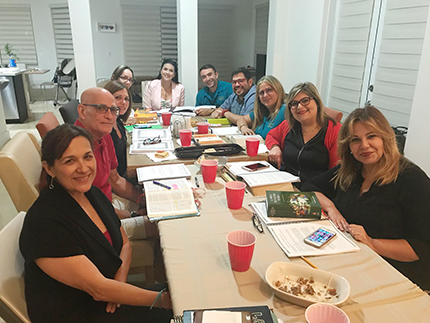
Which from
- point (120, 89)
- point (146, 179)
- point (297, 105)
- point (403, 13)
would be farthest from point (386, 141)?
point (403, 13)

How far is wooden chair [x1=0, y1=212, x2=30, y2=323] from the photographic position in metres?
1.01

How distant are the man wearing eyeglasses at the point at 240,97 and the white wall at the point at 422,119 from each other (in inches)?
53.8

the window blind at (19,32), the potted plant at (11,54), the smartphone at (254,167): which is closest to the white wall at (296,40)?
the smartphone at (254,167)

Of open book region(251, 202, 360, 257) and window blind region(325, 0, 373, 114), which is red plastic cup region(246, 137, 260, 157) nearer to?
open book region(251, 202, 360, 257)

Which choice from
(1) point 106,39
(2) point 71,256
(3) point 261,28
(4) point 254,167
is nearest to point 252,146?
(4) point 254,167

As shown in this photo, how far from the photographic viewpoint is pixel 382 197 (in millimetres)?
1372

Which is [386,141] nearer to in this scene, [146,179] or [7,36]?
[146,179]

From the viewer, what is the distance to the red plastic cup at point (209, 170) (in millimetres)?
1689

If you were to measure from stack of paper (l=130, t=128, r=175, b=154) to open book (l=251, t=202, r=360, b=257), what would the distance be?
1.05 meters

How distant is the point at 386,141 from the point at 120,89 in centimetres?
179

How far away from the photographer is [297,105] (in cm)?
211

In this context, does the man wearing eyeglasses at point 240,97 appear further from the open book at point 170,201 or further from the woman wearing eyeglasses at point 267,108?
the open book at point 170,201

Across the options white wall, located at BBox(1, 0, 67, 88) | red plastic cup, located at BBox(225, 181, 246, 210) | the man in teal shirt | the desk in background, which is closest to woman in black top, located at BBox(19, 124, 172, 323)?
the desk in background

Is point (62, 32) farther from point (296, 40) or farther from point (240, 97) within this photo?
point (240, 97)
